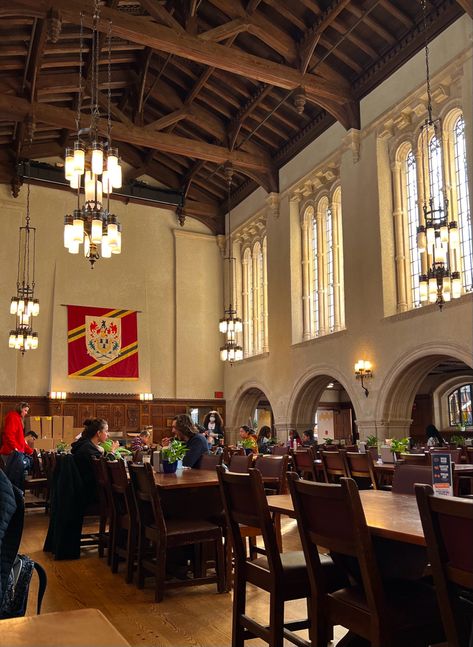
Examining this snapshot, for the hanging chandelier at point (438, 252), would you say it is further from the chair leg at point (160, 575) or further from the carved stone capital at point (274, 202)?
the chair leg at point (160, 575)

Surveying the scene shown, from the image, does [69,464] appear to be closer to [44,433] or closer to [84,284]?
[44,433]

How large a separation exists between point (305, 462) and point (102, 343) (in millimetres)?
10053

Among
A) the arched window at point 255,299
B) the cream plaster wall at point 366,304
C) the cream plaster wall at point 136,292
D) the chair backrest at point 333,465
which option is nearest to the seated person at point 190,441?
the chair backrest at point 333,465

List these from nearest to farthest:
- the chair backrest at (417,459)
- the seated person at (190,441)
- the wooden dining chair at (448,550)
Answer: the wooden dining chair at (448,550)
the chair backrest at (417,459)
the seated person at (190,441)

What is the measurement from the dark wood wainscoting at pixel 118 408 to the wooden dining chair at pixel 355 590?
46.7 feet

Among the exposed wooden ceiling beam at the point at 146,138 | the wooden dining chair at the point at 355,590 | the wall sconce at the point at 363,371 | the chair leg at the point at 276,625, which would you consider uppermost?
the exposed wooden ceiling beam at the point at 146,138

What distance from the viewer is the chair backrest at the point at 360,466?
21.3ft

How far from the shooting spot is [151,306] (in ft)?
58.6

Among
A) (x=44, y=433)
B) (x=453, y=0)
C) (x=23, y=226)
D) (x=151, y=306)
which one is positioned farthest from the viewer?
(x=151, y=306)

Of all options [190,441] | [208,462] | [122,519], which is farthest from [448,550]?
[190,441]

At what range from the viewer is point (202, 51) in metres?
11.2

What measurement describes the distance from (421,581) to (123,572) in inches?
125

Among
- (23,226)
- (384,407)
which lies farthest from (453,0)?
(23,226)

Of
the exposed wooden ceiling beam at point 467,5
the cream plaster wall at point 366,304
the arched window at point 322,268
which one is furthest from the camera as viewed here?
the arched window at point 322,268
